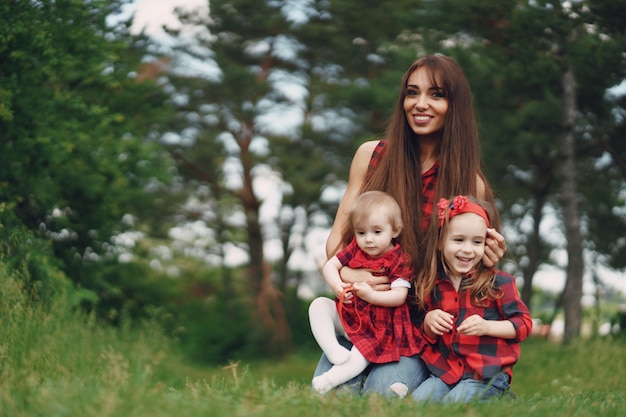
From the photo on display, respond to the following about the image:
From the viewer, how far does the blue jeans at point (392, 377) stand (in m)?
3.64

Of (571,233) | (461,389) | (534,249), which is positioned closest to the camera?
(461,389)

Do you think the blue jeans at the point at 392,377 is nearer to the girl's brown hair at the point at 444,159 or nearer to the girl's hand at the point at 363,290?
the girl's hand at the point at 363,290

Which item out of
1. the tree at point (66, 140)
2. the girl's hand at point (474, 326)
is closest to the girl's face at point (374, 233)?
the girl's hand at point (474, 326)

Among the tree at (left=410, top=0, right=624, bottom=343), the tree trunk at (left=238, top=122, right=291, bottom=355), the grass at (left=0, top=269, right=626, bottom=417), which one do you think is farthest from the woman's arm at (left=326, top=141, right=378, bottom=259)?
the tree trunk at (left=238, top=122, right=291, bottom=355)

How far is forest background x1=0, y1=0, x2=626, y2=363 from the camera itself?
7.91m

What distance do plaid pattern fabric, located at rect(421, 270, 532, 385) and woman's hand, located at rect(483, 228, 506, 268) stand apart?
0.32 feet

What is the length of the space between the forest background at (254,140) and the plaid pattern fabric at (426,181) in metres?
1.38

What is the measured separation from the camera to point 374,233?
3799 millimetres

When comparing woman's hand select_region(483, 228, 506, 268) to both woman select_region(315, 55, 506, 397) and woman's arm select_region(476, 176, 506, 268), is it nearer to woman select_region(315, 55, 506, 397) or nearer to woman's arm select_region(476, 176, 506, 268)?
woman's arm select_region(476, 176, 506, 268)

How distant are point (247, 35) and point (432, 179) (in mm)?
15760

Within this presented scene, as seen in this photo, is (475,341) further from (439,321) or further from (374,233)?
(374,233)

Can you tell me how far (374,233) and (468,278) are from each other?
50 cm

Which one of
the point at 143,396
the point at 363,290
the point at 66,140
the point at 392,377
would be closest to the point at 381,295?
the point at 363,290

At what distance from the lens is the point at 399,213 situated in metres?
3.85
